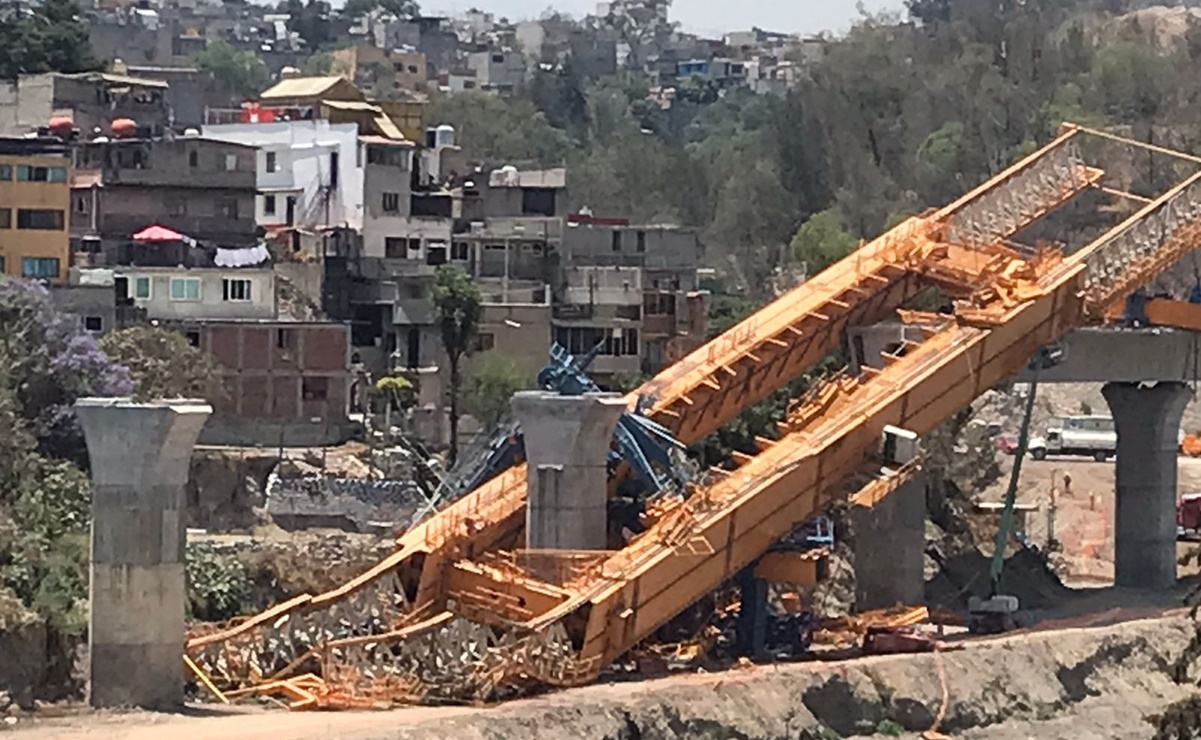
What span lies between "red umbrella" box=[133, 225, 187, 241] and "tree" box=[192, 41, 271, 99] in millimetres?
90147

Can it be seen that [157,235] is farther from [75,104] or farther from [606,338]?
[75,104]

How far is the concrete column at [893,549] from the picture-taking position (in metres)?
50.7

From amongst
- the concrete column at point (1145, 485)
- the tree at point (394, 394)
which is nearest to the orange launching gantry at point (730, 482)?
the concrete column at point (1145, 485)

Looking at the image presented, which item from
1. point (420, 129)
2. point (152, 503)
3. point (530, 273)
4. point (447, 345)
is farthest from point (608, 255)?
point (152, 503)

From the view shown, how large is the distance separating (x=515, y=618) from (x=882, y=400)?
816 cm

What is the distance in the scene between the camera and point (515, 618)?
41906 mm

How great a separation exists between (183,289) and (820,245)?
21937 millimetres

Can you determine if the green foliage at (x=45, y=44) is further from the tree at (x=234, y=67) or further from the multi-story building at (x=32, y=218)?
the tree at (x=234, y=67)

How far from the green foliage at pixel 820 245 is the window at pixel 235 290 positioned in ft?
55.3

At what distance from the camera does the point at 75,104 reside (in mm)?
84062

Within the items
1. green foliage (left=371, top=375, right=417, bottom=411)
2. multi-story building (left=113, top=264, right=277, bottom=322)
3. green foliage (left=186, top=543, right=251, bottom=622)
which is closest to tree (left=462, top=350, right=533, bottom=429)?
green foliage (left=371, top=375, right=417, bottom=411)

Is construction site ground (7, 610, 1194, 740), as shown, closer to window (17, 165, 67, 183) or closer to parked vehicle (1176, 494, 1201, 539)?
parked vehicle (1176, 494, 1201, 539)

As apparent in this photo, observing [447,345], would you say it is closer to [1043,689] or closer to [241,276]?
[241,276]

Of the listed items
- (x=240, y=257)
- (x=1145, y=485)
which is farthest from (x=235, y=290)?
(x=1145, y=485)
